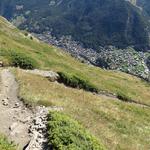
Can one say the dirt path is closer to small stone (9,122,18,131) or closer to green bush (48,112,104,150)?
small stone (9,122,18,131)

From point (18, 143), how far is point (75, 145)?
416 cm

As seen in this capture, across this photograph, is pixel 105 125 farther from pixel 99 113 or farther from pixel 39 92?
pixel 39 92

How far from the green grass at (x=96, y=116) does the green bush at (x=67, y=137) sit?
14.4 feet

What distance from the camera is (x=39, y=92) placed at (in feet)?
140

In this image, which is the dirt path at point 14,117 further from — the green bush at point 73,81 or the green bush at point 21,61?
the green bush at point 21,61

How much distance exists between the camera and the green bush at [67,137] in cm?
2600

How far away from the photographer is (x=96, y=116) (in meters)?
41.5

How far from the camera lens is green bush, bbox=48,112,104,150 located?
1024 inches

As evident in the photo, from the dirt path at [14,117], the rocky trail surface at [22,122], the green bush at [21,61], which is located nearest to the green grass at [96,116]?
the dirt path at [14,117]

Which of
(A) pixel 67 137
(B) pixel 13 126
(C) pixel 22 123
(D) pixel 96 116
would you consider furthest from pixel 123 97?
(A) pixel 67 137

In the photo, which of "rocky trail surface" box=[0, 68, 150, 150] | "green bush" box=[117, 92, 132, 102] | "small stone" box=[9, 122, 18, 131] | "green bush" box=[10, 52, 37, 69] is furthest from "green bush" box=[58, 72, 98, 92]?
"small stone" box=[9, 122, 18, 131]

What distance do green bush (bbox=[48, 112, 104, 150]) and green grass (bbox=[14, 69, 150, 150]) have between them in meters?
4.38

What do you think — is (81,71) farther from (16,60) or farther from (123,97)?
(16,60)

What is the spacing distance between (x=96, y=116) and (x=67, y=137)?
596 inches
